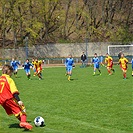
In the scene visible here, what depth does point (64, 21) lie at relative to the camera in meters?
62.0

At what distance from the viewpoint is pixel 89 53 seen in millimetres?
54719

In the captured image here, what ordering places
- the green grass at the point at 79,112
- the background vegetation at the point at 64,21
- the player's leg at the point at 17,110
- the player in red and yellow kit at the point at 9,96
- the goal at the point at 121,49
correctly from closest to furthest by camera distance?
the player in red and yellow kit at the point at 9,96, the player's leg at the point at 17,110, the green grass at the point at 79,112, the goal at the point at 121,49, the background vegetation at the point at 64,21

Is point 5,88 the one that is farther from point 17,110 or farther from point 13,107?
point 17,110

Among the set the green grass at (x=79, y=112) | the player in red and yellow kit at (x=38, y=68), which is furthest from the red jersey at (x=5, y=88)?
the player in red and yellow kit at (x=38, y=68)

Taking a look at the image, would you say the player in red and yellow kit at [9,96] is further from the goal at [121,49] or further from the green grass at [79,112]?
the goal at [121,49]

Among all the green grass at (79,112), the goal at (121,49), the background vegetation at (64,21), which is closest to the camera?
the green grass at (79,112)

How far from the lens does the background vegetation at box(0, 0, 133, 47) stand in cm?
5591

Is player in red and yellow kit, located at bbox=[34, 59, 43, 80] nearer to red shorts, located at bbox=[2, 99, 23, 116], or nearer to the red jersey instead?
red shorts, located at bbox=[2, 99, 23, 116]

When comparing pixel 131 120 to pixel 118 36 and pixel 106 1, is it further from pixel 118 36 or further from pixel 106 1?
pixel 106 1

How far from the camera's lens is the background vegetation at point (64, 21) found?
5591cm

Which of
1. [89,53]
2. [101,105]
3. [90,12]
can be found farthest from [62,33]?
[101,105]

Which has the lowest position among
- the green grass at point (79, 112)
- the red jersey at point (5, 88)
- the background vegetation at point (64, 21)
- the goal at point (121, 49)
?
the green grass at point (79, 112)

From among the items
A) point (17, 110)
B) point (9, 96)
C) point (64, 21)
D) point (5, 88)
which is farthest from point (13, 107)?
point (64, 21)

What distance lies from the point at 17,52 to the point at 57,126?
4325 cm
